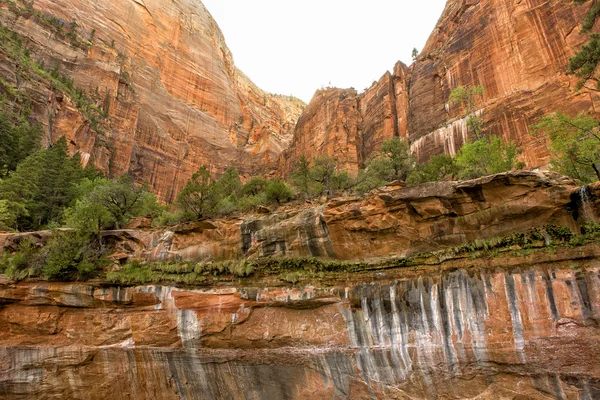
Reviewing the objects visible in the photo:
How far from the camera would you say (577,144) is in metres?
17.2

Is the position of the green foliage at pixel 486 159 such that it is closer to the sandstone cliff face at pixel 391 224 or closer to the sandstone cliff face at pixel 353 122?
the sandstone cliff face at pixel 391 224

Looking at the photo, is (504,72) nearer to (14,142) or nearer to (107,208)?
(107,208)

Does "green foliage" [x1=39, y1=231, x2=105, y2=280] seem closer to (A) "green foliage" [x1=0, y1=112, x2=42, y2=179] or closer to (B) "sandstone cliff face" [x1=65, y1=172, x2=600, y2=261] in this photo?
(B) "sandstone cliff face" [x1=65, y1=172, x2=600, y2=261]

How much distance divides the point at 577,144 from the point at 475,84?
59.8ft

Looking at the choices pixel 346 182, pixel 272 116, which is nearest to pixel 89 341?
pixel 346 182

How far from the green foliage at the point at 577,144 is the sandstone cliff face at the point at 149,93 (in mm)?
41236

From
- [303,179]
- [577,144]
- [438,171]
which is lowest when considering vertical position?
[577,144]

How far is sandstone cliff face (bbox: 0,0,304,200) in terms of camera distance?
3881 cm

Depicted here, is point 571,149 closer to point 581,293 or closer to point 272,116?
point 581,293

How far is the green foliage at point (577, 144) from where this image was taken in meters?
16.5

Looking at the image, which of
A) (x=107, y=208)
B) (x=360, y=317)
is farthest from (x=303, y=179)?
(x=360, y=317)

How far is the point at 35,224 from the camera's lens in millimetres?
23234

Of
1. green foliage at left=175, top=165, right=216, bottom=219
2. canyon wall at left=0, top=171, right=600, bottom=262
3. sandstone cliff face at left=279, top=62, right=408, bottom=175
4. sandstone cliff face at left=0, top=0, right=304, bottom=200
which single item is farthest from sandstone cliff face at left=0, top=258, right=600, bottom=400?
sandstone cliff face at left=279, top=62, right=408, bottom=175

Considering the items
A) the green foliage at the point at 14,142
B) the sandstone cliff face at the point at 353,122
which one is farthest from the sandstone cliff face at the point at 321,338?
the sandstone cliff face at the point at 353,122
